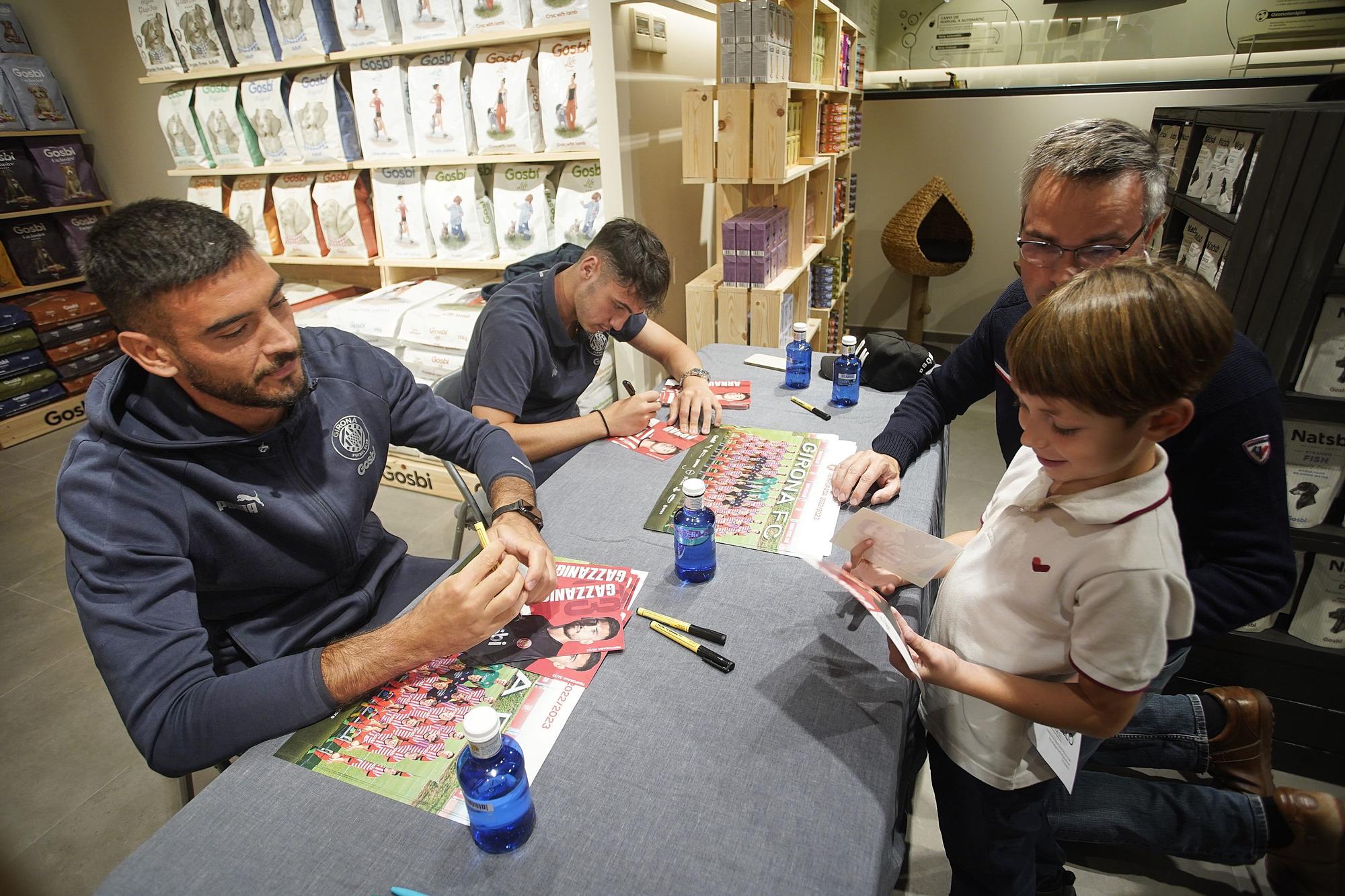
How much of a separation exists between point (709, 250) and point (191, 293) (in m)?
3.04

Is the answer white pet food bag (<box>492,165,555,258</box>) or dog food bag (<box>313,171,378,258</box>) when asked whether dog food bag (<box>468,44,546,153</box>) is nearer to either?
white pet food bag (<box>492,165,555,258</box>)

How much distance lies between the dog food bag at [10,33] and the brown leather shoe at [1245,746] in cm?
662

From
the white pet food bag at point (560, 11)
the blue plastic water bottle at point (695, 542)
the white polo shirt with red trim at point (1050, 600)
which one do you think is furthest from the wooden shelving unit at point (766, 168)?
the white polo shirt with red trim at point (1050, 600)

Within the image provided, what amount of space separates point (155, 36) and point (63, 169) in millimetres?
1556

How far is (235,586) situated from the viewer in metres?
1.22

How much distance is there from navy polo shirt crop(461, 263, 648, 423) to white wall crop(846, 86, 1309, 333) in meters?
3.69

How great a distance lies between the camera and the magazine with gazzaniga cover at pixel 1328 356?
1501 mm

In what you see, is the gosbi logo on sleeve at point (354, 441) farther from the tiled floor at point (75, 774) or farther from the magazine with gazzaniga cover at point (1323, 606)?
the magazine with gazzaniga cover at point (1323, 606)

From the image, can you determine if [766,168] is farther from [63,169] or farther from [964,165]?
[63,169]

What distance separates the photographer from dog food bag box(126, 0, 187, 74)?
3225 mm

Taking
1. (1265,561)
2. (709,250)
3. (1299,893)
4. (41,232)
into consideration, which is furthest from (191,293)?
(41,232)

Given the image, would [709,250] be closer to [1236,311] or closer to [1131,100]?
[1236,311]

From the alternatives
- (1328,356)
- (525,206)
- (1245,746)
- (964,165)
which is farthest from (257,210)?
(964,165)

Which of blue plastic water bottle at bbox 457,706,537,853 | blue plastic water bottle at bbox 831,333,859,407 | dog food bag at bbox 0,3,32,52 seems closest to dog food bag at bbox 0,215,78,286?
dog food bag at bbox 0,3,32,52
